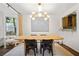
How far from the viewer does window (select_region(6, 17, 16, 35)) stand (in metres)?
8.80

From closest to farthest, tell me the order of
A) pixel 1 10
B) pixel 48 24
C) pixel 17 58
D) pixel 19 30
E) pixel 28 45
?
pixel 17 58, pixel 28 45, pixel 1 10, pixel 19 30, pixel 48 24

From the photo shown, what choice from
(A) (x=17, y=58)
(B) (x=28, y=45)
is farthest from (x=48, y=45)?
(A) (x=17, y=58)

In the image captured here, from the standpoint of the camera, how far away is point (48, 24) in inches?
A: 420

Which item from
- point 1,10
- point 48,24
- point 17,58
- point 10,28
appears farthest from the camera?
point 48,24

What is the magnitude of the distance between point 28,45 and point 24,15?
512 cm

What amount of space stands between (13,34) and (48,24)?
8.84ft

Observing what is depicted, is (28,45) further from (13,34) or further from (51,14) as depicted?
(51,14)

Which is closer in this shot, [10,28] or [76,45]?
[76,45]

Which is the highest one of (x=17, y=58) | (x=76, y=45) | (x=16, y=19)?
(x=16, y=19)

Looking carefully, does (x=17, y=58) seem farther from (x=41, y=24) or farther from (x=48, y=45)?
(x=41, y=24)

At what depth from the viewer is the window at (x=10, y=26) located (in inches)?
346

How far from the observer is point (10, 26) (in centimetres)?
904

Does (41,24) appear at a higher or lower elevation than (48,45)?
higher

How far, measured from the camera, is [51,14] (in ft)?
33.3
